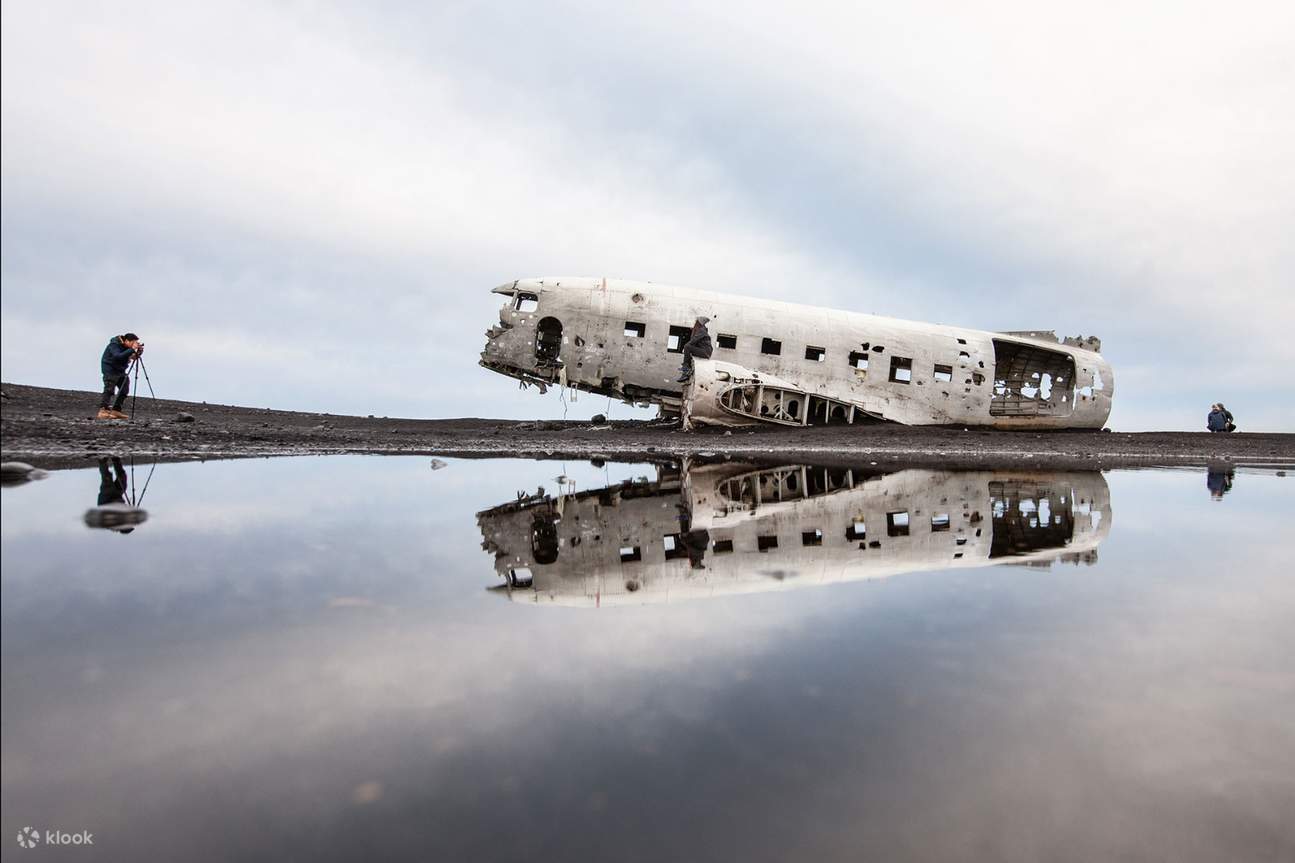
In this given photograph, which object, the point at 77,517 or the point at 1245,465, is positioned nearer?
the point at 77,517

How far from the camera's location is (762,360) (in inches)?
812

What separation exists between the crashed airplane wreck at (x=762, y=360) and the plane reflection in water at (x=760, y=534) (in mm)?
10514

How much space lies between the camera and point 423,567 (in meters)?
4.36

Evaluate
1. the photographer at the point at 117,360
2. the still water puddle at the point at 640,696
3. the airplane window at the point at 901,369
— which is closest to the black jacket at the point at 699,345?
the airplane window at the point at 901,369

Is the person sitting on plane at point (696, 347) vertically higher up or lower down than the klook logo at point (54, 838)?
higher up

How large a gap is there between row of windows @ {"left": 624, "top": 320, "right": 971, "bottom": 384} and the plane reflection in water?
35.6 feet

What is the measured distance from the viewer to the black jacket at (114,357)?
15.0m

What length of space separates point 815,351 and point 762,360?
68.4 inches

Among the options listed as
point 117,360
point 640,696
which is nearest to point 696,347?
point 117,360

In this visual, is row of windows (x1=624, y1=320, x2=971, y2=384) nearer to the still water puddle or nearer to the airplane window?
the airplane window

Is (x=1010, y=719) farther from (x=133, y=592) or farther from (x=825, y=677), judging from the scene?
(x=133, y=592)

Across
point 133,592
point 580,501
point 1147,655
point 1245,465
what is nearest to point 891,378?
point 1245,465

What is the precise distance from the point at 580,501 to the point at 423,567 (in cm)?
312

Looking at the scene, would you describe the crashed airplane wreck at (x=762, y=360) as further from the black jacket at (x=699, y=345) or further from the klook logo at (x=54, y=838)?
the klook logo at (x=54, y=838)
